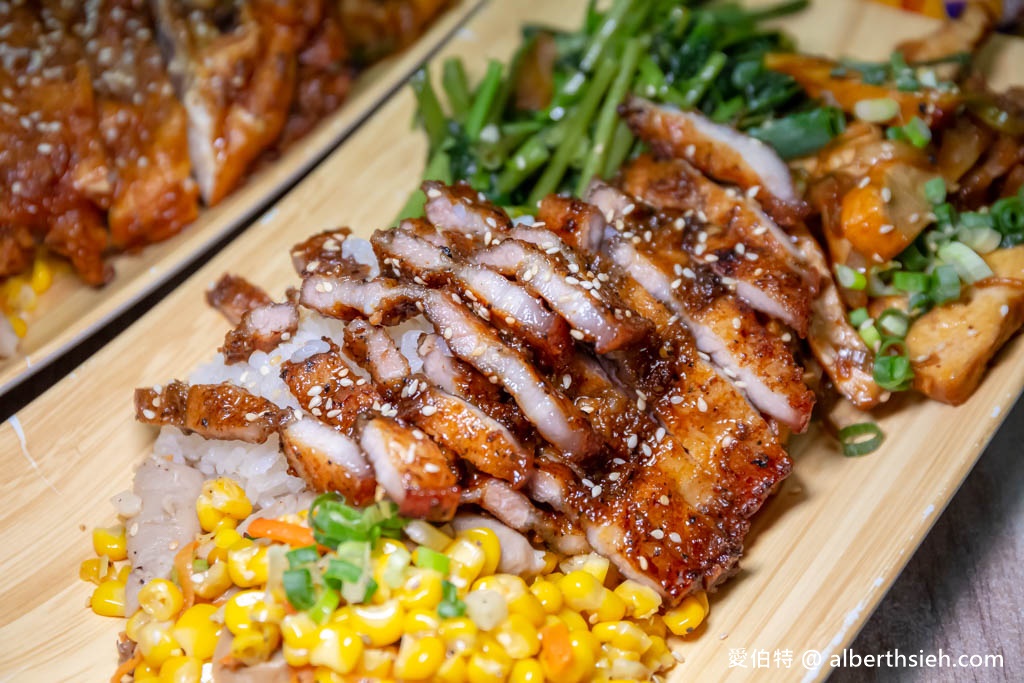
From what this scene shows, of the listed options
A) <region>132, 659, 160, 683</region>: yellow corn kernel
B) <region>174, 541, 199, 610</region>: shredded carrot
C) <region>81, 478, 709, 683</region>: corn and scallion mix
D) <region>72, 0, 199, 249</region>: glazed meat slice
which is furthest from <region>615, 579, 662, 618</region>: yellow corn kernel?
<region>72, 0, 199, 249</region>: glazed meat slice

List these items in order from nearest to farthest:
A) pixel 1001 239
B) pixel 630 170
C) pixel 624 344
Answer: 1. pixel 624 344
2. pixel 1001 239
3. pixel 630 170

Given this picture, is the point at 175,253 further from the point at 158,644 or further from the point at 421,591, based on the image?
the point at 421,591

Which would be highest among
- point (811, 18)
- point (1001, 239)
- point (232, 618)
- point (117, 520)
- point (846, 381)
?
point (811, 18)

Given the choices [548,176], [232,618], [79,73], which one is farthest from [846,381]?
[79,73]

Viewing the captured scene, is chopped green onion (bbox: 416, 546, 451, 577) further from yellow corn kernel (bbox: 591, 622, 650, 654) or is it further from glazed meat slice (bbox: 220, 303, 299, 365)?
glazed meat slice (bbox: 220, 303, 299, 365)

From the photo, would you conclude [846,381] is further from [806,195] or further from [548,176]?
[548,176]

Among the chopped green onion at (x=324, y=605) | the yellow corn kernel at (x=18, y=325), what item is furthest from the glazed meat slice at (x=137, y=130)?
the chopped green onion at (x=324, y=605)
